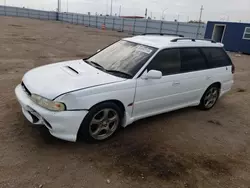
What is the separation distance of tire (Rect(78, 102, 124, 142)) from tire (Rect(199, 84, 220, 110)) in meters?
2.34

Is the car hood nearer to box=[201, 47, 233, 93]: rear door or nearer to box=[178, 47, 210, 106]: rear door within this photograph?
box=[178, 47, 210, 106]: rear door

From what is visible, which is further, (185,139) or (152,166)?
(185,139)

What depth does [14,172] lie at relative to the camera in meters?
2.71

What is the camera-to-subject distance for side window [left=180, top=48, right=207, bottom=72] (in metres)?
4.28

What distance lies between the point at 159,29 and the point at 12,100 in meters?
26.9

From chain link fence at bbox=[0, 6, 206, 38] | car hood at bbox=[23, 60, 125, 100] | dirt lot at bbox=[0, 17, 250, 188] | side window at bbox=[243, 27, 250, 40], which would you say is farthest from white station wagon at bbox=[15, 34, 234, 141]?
chain link fence at bbox=[0, 6, 206, 38]

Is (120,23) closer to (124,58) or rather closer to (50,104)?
(124,58)

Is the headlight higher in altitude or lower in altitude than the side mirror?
lower

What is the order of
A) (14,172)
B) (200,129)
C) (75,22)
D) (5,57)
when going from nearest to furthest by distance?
(14,172)
(200,129)
(5,57)
(75,22)

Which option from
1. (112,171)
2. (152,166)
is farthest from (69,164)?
(152,166)

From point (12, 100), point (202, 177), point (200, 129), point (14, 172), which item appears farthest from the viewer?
point (12, 100)

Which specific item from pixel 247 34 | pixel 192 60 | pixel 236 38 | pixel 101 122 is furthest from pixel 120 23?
pixel 101 122

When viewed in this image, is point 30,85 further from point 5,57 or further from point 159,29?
point 159,29

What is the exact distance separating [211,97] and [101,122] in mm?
2980
